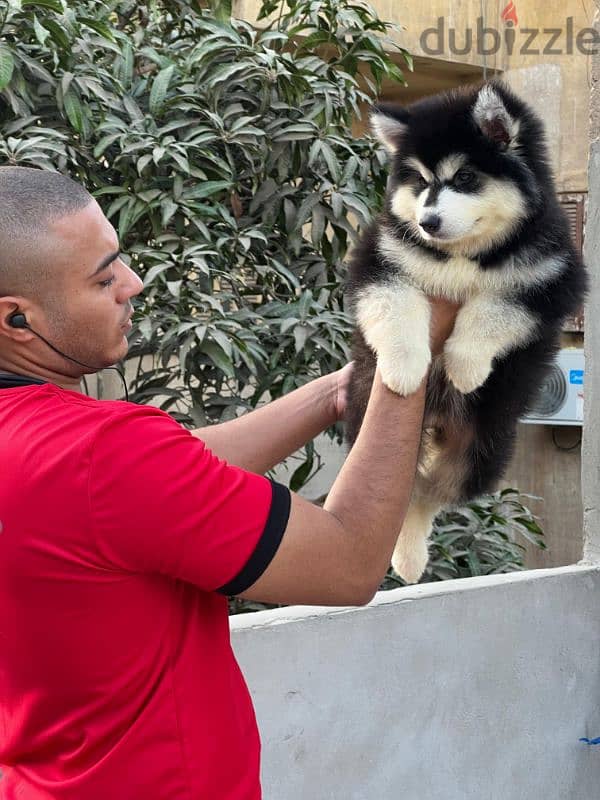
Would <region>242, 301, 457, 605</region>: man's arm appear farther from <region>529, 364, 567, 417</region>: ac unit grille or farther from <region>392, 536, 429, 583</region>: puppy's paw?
<region>529, 364, 567, 417</region>: ac unit grille

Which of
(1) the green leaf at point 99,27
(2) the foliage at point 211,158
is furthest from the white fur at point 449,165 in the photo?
(1) the green leaf at point 99,27

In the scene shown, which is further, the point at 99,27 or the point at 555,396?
the point at 555,396

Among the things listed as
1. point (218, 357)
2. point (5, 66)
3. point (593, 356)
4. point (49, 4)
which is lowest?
point (593, 356)

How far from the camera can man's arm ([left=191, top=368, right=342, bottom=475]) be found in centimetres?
189

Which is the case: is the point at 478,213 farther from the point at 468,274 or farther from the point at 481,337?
the point at 481,337

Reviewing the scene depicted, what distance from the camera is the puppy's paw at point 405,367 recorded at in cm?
173

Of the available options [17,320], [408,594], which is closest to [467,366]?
[17,320]

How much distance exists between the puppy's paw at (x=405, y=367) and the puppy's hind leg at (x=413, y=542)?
0.48 meters

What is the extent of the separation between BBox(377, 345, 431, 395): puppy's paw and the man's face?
0.48 meters

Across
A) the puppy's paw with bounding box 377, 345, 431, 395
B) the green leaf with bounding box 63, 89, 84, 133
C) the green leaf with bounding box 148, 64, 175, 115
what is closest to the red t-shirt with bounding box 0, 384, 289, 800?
the puppy's paw with bounding box 377, 345, 431, 395

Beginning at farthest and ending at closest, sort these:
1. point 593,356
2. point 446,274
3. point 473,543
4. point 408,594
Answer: point 473,543
point 593,356
point 408,594
point 446,274

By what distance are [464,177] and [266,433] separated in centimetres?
63

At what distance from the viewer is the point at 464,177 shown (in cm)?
205

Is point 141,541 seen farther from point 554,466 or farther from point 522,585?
point 554,466
